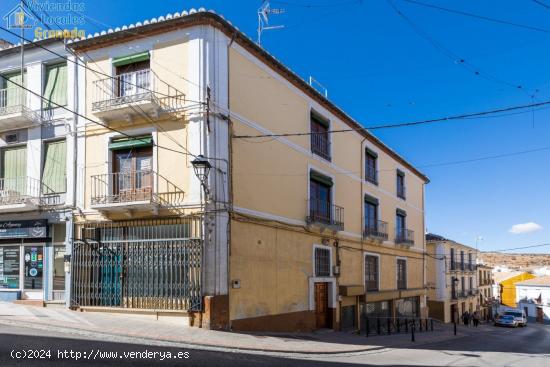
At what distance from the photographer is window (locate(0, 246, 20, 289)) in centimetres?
1689

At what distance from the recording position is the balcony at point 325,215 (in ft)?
64.8

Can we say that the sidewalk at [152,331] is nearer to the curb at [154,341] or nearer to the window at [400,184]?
the curb at [154,341]

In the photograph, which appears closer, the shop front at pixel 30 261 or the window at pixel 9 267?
the shop front at pixel 30 261

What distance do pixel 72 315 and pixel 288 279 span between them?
6907 mm

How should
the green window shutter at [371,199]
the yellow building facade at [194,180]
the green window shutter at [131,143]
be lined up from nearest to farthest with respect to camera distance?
1. the yellow building facade at [194,180]
2. the green window shutter at [131,143]
3. the green window shutter at [371,199]

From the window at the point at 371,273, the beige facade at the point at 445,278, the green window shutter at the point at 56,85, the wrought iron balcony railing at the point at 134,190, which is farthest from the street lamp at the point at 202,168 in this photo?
the beige facade at the point at 445,278

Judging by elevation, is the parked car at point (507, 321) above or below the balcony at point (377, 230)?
below

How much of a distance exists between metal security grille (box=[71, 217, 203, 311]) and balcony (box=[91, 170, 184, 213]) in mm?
563

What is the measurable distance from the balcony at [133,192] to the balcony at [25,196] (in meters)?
1.89

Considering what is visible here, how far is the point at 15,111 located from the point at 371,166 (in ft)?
55.8

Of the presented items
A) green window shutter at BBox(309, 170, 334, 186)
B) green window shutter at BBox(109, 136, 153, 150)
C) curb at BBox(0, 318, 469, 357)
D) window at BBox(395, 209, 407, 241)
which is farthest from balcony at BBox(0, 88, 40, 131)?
window at BBox(395, 209, 407, 241)

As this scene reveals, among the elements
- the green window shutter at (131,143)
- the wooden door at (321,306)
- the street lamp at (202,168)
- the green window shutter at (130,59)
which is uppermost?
the green window shutter at (130,59)

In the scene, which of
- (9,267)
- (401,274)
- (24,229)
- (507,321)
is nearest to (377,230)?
(401,274)

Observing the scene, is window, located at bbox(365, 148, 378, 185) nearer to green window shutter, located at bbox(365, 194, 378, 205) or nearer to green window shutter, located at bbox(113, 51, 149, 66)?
green window shutter, located at bbox(365, 194, 378, 205)
